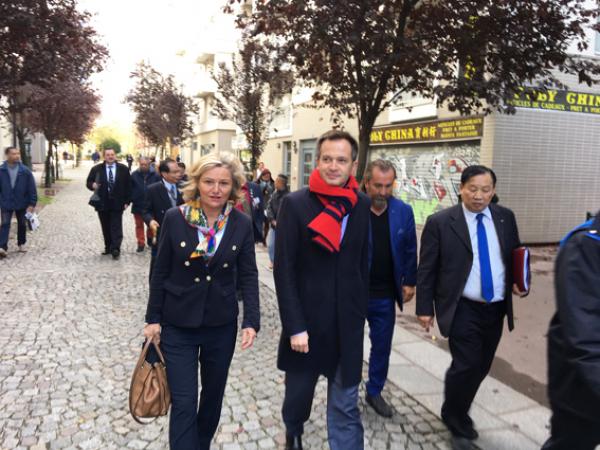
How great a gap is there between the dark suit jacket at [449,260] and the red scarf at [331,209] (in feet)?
2.97

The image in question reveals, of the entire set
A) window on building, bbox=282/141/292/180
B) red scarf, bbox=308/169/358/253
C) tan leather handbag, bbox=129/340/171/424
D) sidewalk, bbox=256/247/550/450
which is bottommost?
sidewalk, bbox=256/247/550/450

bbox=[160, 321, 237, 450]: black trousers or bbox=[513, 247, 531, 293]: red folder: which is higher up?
bbox=[513, 247, 531, 293]: red folder

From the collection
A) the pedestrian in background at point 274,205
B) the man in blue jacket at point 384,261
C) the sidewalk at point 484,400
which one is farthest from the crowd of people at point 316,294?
the pedestrian in background at point 274,205

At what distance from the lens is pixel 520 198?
39.2ft

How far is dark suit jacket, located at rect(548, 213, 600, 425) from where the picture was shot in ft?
6.24

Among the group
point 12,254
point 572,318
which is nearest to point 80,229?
point 12,254

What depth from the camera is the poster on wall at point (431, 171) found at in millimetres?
12672

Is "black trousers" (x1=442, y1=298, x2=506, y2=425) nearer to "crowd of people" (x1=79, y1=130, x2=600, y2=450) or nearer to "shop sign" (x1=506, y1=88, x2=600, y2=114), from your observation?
"crowd of people" (x1=79, y1=130, x2=600, y2=450)

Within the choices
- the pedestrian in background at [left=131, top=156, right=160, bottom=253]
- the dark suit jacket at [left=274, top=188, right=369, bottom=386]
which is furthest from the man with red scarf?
the pedestrian in background at [left=131, top=156, right=160, bottom=253]

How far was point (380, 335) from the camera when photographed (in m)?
3.87

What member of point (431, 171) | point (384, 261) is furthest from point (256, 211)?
point (431, 171)

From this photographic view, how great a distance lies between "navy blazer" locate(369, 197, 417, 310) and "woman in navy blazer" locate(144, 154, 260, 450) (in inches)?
47.8

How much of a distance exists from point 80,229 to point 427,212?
9.18 meters

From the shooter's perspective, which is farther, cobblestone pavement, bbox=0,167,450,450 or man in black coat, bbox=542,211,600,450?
cobblestone pavement, bbox=0,167,450,450
